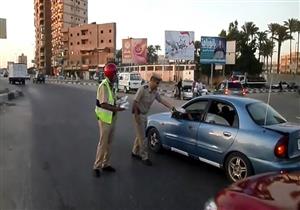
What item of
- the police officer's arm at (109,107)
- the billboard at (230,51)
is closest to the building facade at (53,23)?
the billboard at (230,51)

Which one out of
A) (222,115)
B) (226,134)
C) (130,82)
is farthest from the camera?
(130,82)

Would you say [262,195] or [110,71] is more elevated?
[110,71]

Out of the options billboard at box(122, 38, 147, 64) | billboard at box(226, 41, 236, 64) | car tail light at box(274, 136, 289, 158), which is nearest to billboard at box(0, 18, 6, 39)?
car tail light at box(274, 136, 289, 158)

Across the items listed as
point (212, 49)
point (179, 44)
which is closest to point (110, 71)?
point (179, 44)

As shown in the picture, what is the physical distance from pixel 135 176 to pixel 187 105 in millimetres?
2075

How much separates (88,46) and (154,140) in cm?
12328

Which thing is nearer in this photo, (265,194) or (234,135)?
(265,194)

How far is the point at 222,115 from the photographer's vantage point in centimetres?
761

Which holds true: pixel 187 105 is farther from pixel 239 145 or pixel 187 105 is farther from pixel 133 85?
pixel 133 85

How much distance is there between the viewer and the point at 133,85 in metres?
41.3

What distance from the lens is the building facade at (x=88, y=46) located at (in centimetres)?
12394

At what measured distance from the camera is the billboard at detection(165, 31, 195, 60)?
46906 millimetres

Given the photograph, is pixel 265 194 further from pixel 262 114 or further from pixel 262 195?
pixel 262 114

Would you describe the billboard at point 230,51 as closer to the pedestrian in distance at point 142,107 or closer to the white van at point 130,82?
the white van at point 130,82
